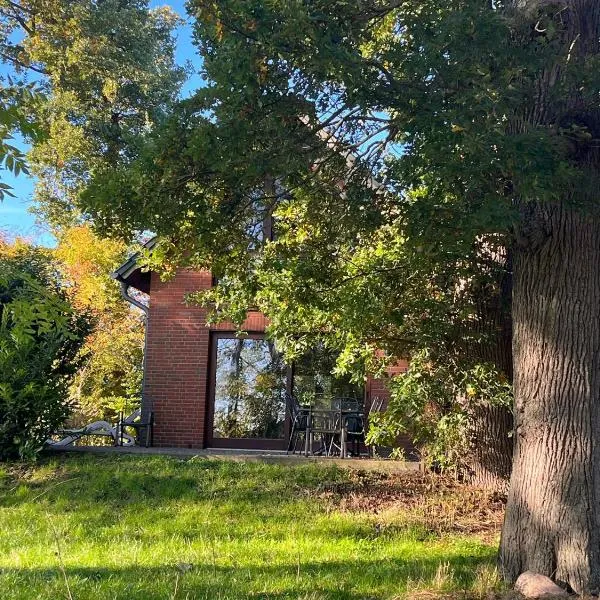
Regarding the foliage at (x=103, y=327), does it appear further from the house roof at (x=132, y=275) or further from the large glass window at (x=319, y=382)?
the large glass window at (x=319, y=382)

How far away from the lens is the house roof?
45.4 ft

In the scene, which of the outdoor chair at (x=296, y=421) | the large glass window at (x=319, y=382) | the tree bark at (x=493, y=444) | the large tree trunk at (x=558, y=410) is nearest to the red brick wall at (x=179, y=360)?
the large glass window at (x=319, y=382)

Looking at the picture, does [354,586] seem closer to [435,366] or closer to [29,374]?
[435,366]

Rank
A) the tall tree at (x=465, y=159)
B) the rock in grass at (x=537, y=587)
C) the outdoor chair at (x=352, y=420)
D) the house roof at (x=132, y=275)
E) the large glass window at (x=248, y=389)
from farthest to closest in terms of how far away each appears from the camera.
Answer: the large glass window at (x=248, y=389)
the house roof at (x=132, y=275)
the outdoor chair at (x=352, y=420)
the rock in grass at (x=537, y=587)
the tall tree at (x=465, y=159)

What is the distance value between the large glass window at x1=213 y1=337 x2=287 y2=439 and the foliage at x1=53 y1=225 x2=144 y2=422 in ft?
27.7

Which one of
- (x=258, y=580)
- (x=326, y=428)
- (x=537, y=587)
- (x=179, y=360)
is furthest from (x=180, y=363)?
(x=537, y=587)

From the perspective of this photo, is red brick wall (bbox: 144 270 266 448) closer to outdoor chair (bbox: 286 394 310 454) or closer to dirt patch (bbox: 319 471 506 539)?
outdoor chair (bbox: 286 394 310 454)

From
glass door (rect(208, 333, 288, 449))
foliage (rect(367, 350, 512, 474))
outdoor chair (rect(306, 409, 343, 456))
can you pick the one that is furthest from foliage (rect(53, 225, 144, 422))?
foliage (rect(367, 350, 512, 474))

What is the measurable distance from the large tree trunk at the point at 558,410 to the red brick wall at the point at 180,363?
7.44m

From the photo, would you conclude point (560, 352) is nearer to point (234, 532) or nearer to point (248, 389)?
point (234, 532)

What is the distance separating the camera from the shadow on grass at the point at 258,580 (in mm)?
5305

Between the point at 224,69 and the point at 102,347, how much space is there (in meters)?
19.5

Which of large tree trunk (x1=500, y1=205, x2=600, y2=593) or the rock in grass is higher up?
large tree trunk (x1=500, y1=205, x2=600, y2=593)

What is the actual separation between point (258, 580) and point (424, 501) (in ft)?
12.6
